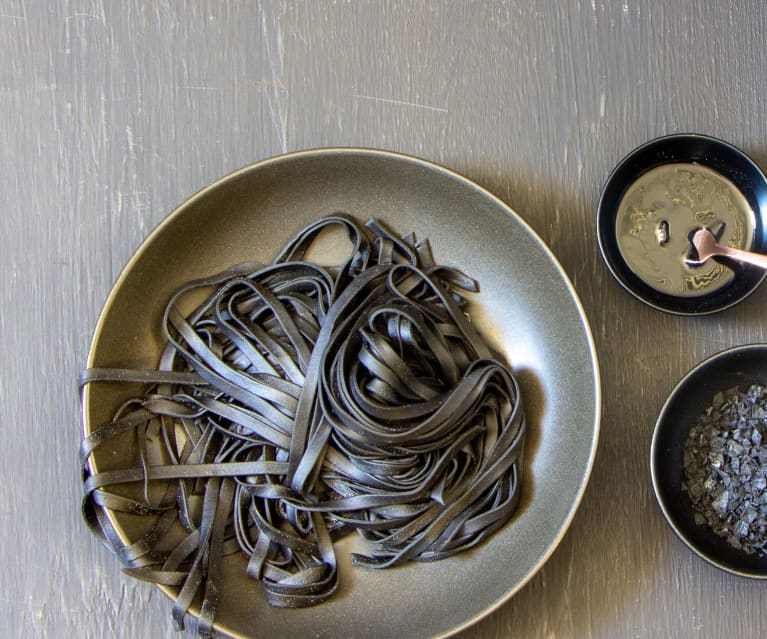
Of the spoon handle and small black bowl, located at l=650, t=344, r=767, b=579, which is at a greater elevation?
the spoon handle

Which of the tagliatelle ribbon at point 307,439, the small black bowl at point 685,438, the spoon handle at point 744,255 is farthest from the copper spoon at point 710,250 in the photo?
the tagliatelle ribbon at point 307,439

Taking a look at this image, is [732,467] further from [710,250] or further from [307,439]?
[307,439]

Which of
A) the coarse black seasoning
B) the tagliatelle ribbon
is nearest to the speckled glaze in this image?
the tagliatelle ribbon

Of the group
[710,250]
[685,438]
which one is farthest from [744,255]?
[685,438]

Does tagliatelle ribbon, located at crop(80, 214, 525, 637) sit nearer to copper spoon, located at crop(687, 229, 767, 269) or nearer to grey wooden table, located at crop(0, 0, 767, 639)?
grey wooden table, located at crop(0, 0, 767, 639)

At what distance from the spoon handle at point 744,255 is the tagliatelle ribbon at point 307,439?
1.03 feet

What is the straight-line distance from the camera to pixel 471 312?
940 mm

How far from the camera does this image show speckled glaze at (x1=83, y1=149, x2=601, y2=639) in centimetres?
87

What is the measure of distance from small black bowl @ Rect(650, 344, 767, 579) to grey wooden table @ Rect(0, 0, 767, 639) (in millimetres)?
39

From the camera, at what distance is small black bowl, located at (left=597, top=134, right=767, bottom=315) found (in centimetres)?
96

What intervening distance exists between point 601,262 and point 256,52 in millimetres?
513

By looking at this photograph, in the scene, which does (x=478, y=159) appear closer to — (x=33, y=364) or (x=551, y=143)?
(x=551, y=143)

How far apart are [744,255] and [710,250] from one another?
38 mm

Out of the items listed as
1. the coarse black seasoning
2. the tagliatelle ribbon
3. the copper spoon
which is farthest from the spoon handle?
the tagliatelle ribbon
